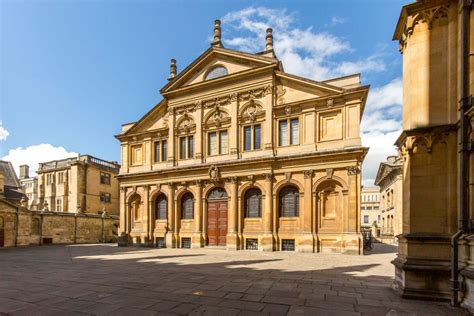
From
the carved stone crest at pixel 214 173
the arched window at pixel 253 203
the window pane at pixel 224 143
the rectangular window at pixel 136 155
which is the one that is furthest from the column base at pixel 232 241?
the rectangular window at pixel 136 155

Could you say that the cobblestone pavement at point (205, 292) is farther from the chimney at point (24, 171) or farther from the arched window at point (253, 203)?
the chimney at point (24, 171)

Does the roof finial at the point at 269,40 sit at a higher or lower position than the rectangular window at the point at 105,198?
higher

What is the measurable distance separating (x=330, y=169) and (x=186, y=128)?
13613 millimetres

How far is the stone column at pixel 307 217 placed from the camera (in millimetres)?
19078

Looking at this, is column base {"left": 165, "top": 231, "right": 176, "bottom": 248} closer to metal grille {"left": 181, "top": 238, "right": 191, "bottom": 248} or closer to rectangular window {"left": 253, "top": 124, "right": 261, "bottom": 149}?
metal grille {"left": 181, "top": 238, "right": 191, "bottom": 248}

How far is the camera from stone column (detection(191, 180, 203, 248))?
22.9 meters

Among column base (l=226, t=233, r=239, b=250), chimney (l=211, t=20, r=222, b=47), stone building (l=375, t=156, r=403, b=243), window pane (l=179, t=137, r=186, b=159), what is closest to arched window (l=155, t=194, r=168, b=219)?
window pane (l=179, t=137, r=186, b=159)

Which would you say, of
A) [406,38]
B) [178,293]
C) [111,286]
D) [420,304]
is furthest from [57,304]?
[406,38]

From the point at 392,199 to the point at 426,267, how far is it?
3646 centimetres

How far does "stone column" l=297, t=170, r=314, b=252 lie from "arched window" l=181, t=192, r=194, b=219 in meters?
10.0

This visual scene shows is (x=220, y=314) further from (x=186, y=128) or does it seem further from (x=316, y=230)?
(x=186, y=128)

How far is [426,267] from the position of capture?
6.89 meters

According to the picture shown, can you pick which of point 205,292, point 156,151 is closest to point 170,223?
point 156,151

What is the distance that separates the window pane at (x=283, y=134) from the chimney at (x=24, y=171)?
2294 inches
